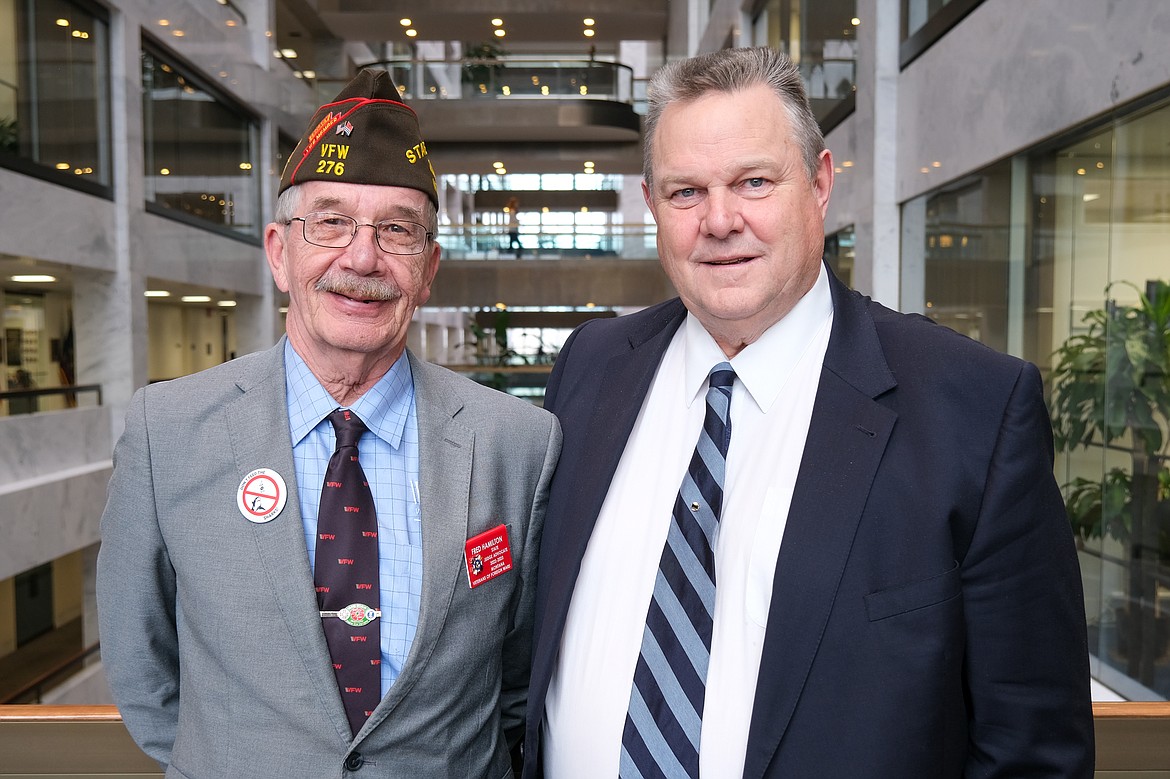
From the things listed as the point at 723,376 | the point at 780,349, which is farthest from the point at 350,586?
the point at 780,349

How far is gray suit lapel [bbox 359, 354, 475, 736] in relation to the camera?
175 centimetres

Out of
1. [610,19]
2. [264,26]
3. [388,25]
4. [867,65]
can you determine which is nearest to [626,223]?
[610,19]

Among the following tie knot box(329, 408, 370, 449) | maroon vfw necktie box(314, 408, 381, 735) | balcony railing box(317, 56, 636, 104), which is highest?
balcony railing box(317, 56, 636, 104)

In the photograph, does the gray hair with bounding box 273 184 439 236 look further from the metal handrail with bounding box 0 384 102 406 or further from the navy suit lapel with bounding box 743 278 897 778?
the metal handrail with bounding box 0 384 102 406

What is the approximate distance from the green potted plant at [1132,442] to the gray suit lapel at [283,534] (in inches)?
163

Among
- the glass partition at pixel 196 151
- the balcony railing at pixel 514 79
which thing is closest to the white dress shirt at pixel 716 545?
the glass partition at pixel 196 151

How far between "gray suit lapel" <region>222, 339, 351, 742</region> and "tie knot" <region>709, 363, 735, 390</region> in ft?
2.67

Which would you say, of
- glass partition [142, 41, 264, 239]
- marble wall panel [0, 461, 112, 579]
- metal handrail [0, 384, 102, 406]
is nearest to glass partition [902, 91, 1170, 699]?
marble wall panel [0, 461, 112, 579]

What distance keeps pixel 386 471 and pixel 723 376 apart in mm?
678

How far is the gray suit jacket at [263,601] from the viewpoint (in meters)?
1.72

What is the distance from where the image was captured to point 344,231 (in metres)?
1.88

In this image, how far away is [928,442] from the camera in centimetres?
157

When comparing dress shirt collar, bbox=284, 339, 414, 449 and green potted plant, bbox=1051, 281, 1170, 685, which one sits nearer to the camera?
dress shirt collar, bbox=284, 339, 414, 449

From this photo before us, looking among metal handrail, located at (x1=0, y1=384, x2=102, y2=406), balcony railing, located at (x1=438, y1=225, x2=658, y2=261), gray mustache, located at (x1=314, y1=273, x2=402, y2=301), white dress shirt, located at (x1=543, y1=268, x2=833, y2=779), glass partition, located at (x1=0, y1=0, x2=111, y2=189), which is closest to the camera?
white dress shirt, located at (x1=543, y1=268, x2=833, y2=779)
